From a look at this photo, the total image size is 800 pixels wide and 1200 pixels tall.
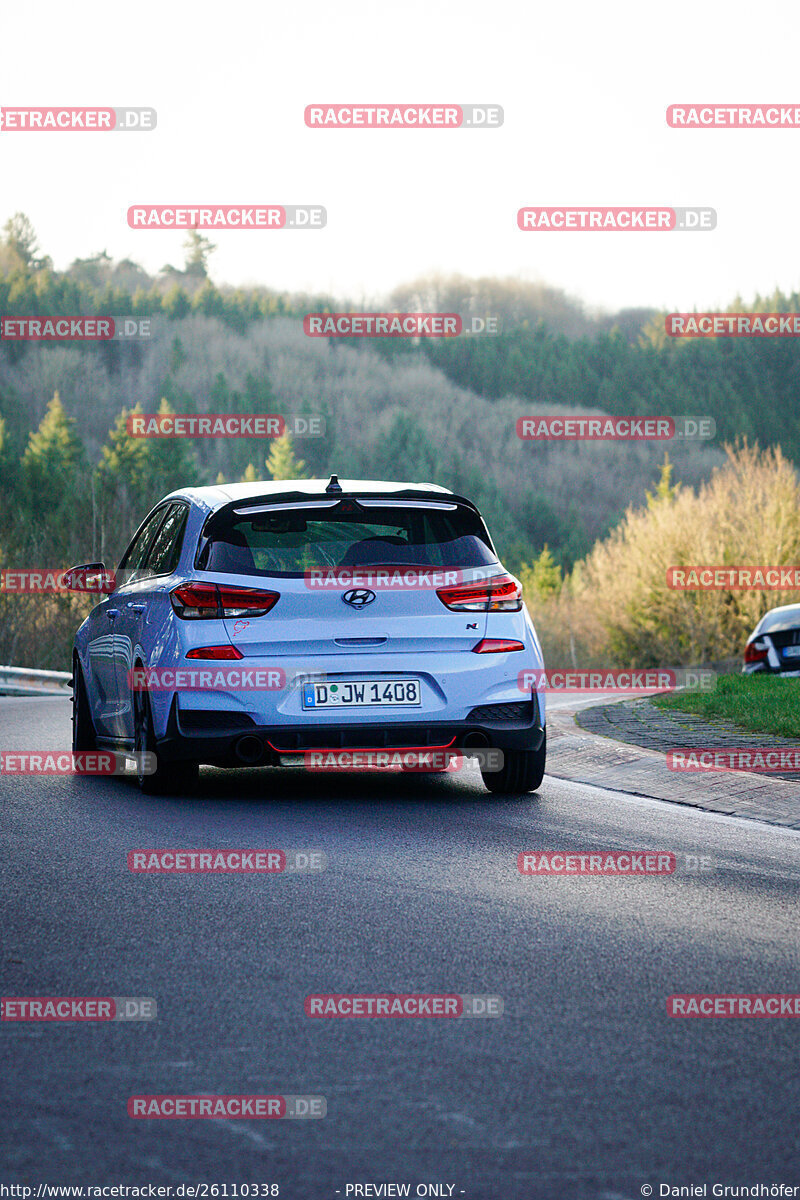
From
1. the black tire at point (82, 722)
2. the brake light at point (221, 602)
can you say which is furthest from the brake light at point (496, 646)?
the black tire at point (82, 722)

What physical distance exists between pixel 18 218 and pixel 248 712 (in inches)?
7187

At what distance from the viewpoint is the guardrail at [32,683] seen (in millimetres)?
22531

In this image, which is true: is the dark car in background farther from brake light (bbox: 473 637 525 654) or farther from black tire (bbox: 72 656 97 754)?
brake light (bbox: 473 637 525 654)

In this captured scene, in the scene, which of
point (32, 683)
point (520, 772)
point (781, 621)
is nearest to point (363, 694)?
point (520, 772)

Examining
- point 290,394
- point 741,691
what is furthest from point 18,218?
point 741,691

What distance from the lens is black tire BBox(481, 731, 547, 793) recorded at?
8891 mm

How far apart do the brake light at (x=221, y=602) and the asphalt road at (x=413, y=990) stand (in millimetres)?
1111

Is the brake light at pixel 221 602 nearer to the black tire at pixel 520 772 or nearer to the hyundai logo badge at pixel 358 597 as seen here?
the hyundai logo badge at pixel 358 597

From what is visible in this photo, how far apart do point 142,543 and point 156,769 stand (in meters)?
2.20

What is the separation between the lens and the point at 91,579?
10.2 meters

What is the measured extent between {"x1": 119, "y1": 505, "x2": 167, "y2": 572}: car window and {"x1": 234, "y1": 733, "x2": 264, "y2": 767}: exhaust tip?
2158 mm

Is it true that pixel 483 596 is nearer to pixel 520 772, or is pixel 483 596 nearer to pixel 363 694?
pixel 363 694

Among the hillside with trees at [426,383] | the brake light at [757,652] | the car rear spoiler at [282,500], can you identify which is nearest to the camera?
the car rear spoiler at [282,500]

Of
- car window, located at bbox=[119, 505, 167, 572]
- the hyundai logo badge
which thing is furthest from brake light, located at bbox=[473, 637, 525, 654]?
car window, located at bbox=[119, 505, 167, 572]
